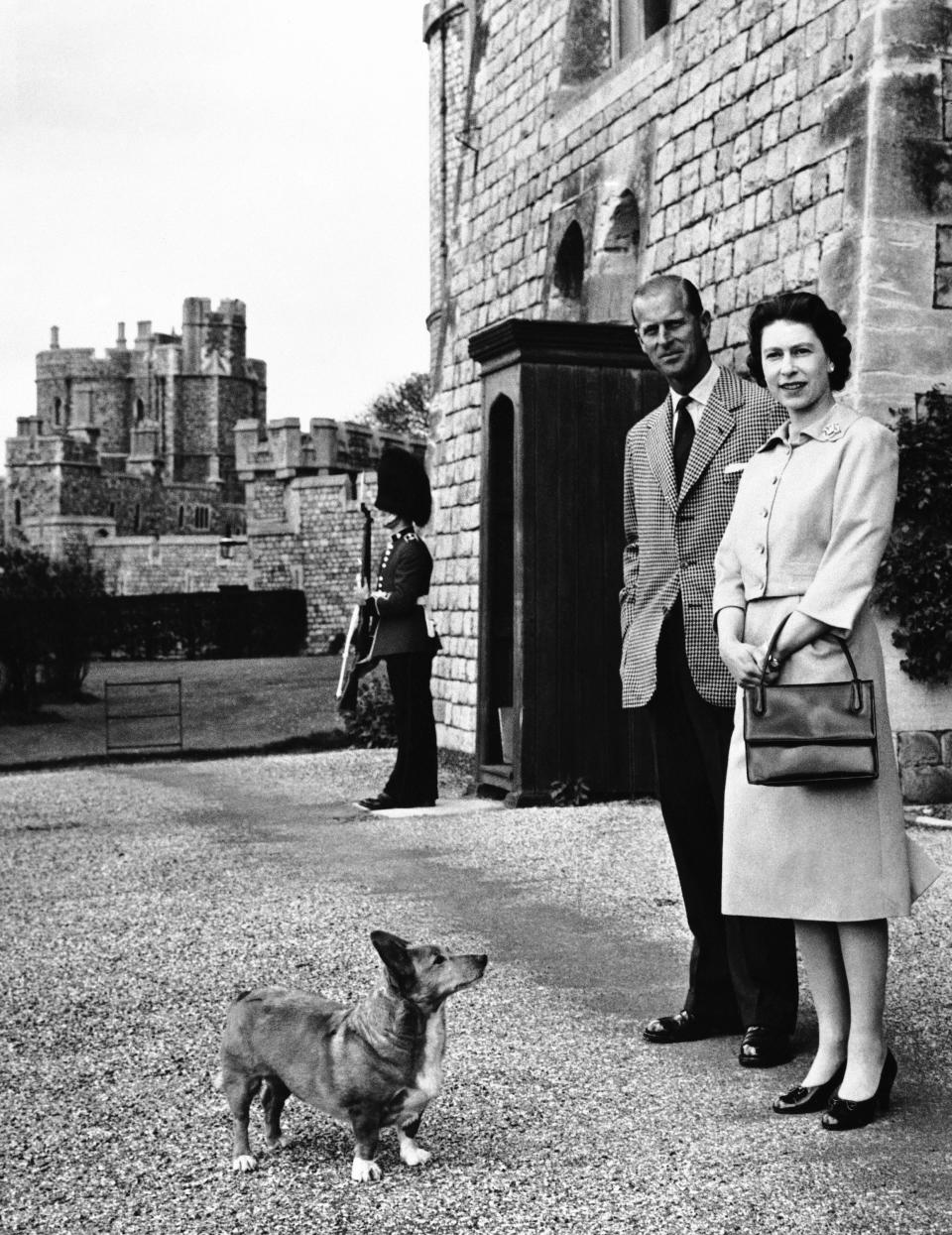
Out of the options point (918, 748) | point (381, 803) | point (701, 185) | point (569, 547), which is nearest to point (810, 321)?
point (918, 748)

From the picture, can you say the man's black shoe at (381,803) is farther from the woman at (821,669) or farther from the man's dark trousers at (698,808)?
the woman at (821,669)

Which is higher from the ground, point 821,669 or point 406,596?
point 406,596

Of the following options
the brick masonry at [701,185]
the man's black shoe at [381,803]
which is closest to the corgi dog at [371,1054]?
the brick masonry at [701,185]

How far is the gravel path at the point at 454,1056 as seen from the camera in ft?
10.00

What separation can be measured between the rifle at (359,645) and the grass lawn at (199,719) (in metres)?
5.17

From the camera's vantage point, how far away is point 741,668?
342 centimetres

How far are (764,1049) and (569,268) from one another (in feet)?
28.1

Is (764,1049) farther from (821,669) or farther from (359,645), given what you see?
(359,645)

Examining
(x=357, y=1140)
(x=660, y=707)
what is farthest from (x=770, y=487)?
(x=357, y=1140)

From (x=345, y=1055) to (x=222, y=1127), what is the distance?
543mm

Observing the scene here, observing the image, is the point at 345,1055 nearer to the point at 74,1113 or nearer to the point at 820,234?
the point at 74,1113

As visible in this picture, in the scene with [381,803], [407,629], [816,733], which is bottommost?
[381,803]

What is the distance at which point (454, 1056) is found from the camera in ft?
13.3

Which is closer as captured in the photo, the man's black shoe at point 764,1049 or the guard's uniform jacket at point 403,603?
the man's black shoe at point 764,1049
